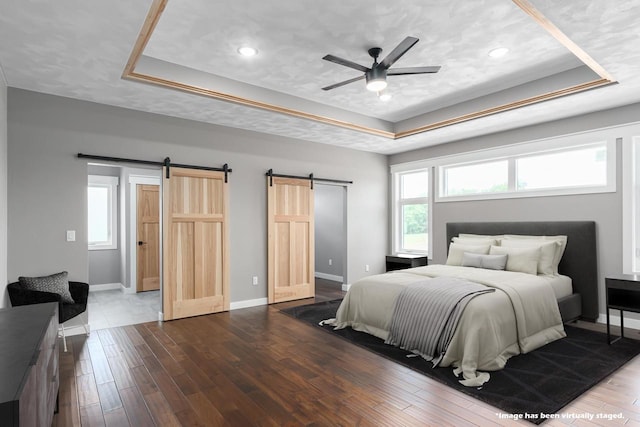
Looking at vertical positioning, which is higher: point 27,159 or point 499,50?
point 499,50

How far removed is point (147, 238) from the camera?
6.52 m

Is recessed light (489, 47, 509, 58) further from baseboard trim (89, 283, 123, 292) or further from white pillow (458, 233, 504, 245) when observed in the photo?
baseboard trim (89, 283, 123, 292)

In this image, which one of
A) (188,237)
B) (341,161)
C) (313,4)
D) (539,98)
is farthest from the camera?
(341,161)

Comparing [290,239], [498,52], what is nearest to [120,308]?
[290,239]

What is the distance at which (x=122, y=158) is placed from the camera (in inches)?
169

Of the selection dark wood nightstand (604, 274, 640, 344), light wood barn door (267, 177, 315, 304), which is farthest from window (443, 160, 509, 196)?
light wood barn door (267, 177, 315, 304)

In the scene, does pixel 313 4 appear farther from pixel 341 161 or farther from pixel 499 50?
pixel 341 161

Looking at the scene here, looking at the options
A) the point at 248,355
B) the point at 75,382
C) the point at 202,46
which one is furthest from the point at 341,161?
the point at 75,382

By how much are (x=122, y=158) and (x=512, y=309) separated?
453cm

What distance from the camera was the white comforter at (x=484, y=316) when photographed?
2982 mm

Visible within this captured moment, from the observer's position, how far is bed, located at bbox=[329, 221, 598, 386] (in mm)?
3008

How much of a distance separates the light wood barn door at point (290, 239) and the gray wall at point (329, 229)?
1.64 metres

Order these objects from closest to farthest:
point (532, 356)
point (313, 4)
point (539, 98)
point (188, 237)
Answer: point (313, 4) < point (532, 356) < point (539, 98) < point (188, 237)

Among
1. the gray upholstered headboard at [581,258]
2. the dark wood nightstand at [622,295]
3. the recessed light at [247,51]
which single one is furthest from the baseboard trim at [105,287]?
the dark wood nightstand at [622,295]
